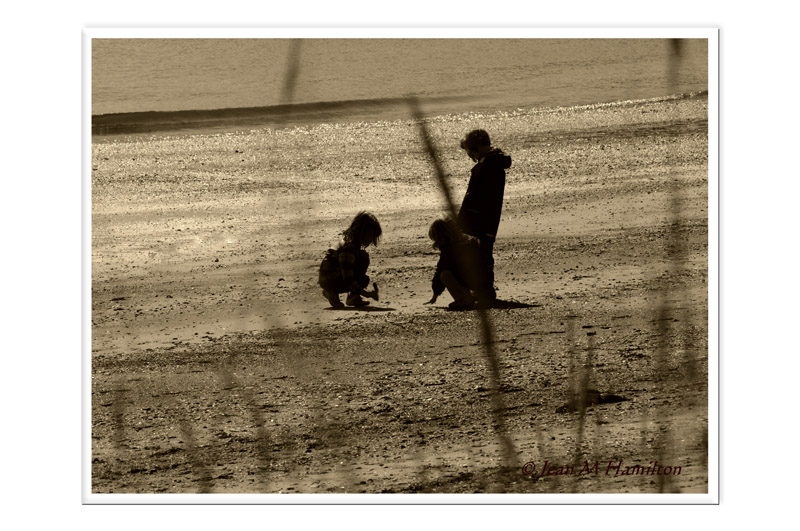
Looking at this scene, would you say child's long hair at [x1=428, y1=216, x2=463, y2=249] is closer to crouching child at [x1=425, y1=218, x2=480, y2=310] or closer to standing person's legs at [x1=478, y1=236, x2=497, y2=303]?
crouching child at [x1=425, y1=218, x2=480, y2=310]

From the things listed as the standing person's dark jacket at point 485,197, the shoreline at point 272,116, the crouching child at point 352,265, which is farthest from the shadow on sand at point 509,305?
the shoreline at point 272,116

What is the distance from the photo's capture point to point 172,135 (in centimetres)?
552

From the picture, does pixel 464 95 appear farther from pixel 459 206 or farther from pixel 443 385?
pixel 443 385

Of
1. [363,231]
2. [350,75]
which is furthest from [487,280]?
[350,75]

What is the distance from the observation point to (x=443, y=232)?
5.52 metres

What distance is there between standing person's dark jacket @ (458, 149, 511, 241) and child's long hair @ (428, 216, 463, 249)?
4cm

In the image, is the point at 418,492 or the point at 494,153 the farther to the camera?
the point at 494,153

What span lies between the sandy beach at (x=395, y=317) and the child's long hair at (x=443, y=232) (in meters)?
0.05

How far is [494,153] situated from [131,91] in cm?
148

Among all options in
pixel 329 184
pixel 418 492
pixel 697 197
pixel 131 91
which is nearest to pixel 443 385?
pixel 418 492

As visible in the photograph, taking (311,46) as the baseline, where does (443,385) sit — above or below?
below

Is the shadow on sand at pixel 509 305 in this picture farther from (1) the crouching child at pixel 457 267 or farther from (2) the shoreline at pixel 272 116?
(2) the shoreline at pixel 272 116

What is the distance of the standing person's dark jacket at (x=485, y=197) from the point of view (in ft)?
18.0

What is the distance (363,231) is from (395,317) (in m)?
0.37
